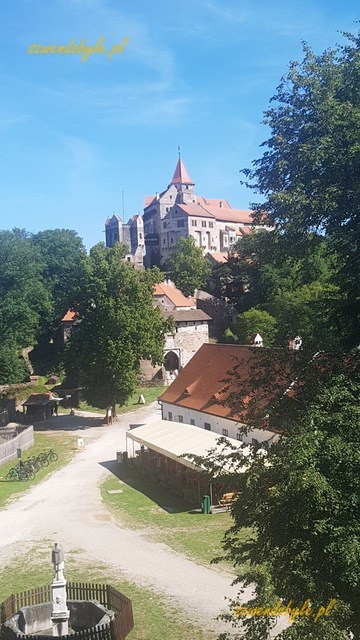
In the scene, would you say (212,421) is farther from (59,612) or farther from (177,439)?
(59,612)

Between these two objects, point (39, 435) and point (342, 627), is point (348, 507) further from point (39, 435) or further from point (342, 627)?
point (39, 435)

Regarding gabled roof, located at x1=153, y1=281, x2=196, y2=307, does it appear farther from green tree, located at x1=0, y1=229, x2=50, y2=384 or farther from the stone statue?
the stone statue

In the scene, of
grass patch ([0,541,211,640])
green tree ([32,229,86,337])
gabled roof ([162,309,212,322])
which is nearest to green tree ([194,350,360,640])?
grass patch ([0,541,211,640])

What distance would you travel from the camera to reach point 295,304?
4906cm

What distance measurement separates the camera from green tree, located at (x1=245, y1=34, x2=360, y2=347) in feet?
56.3

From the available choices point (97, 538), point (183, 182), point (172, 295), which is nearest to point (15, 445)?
point (97, 538)

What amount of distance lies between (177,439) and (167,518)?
5.54 metres

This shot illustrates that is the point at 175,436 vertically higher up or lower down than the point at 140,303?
lower down

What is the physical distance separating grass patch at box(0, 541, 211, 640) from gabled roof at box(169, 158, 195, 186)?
376ft

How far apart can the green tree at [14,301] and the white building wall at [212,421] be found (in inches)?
609

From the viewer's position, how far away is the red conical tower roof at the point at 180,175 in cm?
Answer: 12827

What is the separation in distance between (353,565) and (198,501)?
16580mm

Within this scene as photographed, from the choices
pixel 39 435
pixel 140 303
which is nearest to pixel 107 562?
pixel 39 435

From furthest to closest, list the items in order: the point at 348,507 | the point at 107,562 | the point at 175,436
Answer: the point at 175,436 < the point at 107,562 < the point at 348,507
